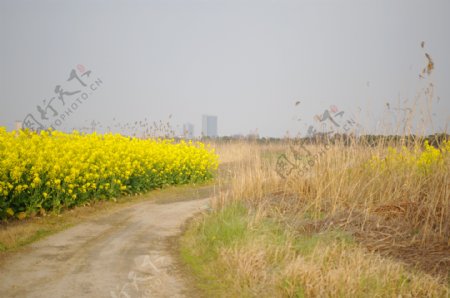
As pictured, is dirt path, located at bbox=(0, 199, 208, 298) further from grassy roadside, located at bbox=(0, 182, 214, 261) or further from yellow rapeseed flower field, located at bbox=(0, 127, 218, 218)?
yellow rapeseed flower field, located at bbox=(0, 127, 218, 218)

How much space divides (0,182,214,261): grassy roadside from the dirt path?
13.6 inches

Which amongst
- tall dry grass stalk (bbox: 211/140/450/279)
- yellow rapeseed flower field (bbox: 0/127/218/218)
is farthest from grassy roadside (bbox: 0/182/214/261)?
tall dry grass stalk (bbox: 211/140/450/279)

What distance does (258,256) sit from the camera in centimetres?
659

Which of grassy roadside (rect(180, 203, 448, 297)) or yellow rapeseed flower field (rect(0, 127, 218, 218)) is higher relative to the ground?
yellow rapeseed flower field (rect(0, 127, 218, 218))

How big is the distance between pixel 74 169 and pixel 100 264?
4.62 m

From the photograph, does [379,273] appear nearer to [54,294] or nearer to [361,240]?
[361,240]

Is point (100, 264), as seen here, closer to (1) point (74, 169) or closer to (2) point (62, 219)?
(2) point (62, 219)

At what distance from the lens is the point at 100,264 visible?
7293mm

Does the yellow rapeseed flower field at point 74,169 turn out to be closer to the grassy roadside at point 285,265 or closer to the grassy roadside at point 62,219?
the grassy roadside at point 62,219

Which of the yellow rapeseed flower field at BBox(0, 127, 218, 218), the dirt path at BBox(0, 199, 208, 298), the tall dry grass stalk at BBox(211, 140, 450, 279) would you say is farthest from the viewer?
the yellow rapeseed flower field at BBox(0, 127, 218, 218)

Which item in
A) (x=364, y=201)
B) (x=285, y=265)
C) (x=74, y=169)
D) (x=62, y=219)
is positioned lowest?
(x=62, y=219)

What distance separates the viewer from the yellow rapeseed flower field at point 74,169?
10.3 m

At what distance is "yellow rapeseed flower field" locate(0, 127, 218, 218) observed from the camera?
1033 centimetres

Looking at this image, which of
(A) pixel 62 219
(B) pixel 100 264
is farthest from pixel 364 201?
(A) pixel 62 219
